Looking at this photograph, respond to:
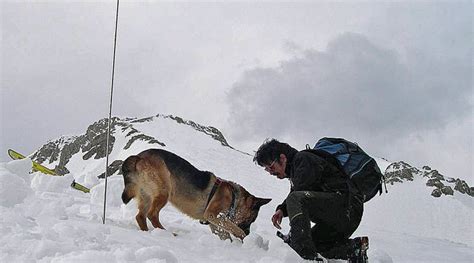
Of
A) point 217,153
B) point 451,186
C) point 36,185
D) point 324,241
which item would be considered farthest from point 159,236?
point 451,186

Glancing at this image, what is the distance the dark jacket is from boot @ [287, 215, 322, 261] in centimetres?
34

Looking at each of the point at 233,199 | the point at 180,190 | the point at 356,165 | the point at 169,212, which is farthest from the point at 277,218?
the point at 169,212

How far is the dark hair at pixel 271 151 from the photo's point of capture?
4445 mm

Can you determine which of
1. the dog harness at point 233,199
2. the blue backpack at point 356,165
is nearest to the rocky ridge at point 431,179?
the dog harness at point 233,199

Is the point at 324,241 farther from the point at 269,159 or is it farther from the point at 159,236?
the point at 159,236

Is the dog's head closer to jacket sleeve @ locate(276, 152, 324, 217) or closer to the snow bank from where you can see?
jacket sleeve @ locate(276, 152, 324, 217)

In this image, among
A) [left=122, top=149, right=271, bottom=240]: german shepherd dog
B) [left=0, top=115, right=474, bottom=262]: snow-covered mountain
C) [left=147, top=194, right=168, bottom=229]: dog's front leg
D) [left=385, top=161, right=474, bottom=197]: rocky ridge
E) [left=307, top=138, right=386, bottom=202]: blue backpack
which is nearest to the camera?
[left=0, top=115, right=474, bottom=262]: snow-covered mountain

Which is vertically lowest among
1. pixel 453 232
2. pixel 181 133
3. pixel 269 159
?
pixel 453 232

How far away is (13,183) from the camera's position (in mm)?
4074

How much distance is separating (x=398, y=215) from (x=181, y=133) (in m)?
18.6

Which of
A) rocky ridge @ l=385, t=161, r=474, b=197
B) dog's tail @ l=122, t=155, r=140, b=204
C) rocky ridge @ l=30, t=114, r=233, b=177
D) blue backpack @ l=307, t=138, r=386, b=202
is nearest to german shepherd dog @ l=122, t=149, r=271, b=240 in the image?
dog's tail @ l=122, t=155, r=140, b=204

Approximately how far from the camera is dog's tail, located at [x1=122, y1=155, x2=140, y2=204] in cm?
573

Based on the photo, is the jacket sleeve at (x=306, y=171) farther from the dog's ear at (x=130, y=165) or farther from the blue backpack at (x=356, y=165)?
the dog's ear at (x=130, y=165)

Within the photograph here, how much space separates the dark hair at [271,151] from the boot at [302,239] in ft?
2.33
